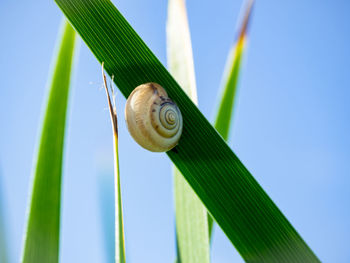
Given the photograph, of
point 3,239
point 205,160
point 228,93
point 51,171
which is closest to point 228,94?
point 228,93

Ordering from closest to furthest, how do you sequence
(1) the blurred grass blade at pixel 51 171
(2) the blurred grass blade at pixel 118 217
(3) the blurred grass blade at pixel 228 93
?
(2) the blurred grass blade at pixel 118 217 → (1) the blurred grass blade at pixel 51 171 → (3) the blurred grass blade at pixel 228 93

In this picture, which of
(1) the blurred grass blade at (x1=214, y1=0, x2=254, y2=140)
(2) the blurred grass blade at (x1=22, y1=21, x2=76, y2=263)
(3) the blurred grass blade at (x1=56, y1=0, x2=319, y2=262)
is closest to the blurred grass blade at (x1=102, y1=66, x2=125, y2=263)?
(3) the blurred grass blade at (x1=56, y1=0, x2=319, y2=262)

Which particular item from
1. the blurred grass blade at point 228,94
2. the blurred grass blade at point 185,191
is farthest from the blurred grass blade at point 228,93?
the blurred grass blade at point 185,191

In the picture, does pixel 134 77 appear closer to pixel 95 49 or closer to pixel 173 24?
pixel 95 49

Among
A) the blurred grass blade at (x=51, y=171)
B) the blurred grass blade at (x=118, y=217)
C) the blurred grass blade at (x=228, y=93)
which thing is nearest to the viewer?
the blurred grass blade at (x=118, y=217)

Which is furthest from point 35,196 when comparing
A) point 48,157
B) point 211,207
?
point 211,207

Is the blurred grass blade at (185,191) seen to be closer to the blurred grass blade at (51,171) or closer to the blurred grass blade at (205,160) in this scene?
the blurred grass blade at (205,160)
